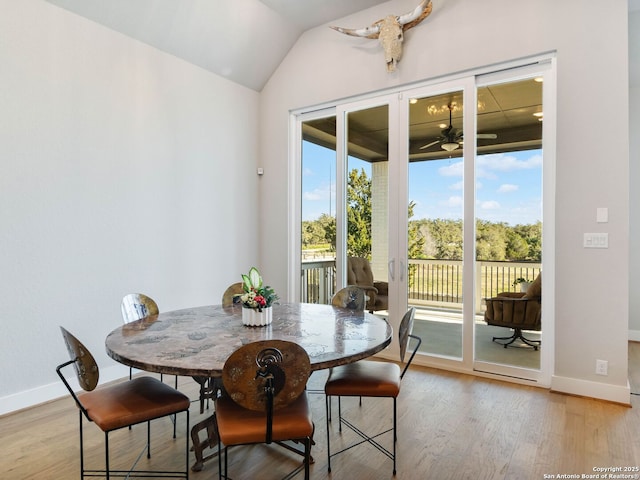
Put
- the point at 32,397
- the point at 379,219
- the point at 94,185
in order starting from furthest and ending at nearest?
1. the point at 379,219
2. the point at 94,185
3. the point at 32,397

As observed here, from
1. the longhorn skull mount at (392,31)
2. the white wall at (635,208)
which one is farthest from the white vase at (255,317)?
the white wall at (635,208)

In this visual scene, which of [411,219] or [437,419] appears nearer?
[437,419]

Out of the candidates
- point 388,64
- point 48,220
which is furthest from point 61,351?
point 388,64

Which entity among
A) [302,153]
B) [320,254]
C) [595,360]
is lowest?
[595,360]

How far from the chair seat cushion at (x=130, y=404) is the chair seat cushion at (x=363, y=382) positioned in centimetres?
77

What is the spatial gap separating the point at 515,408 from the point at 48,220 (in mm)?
3799

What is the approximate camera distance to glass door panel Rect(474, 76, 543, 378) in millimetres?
3416

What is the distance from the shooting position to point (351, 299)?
311 centimetres

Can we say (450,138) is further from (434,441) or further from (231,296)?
(434,441)

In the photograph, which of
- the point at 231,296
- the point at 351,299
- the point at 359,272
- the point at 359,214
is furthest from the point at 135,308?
the point at 359,214

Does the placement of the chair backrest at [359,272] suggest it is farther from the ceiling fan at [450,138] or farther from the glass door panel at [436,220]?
the ceiling fan at [450,138]

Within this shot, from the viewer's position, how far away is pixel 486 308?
372 centimetres

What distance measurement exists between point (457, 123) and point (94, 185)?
328cm

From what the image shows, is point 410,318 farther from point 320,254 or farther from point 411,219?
point 320,254
